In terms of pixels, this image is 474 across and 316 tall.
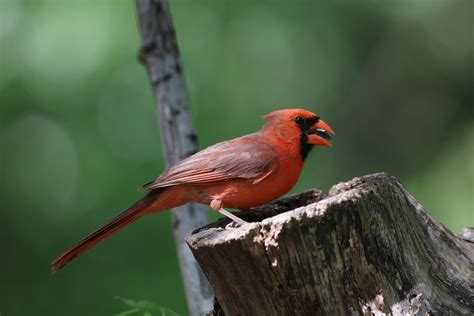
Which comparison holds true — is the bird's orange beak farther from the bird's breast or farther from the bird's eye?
the bird's breast

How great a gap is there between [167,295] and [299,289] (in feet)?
12.0

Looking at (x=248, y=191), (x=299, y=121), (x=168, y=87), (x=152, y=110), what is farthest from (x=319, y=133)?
(x=152, y=110)

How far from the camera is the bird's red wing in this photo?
4.05m

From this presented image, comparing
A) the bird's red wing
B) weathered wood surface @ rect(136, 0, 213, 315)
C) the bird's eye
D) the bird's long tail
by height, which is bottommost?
the bird's long tail

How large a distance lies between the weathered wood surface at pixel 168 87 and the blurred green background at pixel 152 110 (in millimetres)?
1987

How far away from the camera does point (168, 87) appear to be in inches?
164

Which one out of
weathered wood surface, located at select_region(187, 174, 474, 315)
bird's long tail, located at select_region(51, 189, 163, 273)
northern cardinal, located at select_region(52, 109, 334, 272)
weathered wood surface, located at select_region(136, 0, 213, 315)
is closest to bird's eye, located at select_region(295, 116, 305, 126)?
northern cardinal, located at select_region(52, 109, 334, 272)

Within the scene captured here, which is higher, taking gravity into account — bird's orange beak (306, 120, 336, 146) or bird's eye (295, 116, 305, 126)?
bird's eye (295, 116, 305, 126)

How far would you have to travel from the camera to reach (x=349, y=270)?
2531 mm

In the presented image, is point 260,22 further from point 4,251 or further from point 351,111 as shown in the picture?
point 4,251

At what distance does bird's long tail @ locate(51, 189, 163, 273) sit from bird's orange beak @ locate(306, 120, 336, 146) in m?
0.97

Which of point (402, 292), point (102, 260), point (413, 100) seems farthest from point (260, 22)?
point (402, 292)

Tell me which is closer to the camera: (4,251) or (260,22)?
(4,251)

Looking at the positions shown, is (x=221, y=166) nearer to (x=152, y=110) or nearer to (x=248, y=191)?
(x=248, y=191)
